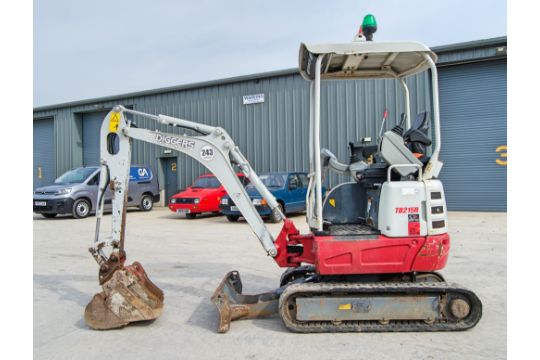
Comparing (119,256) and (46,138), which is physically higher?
(46,138)

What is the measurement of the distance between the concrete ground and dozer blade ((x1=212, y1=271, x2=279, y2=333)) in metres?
0.11

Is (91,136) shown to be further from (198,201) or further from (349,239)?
(349,239)

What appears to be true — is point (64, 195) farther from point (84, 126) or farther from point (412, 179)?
point (412, 179)

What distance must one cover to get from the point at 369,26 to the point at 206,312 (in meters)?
3.80

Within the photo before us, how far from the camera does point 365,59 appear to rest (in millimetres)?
5297

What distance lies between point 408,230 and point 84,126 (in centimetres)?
2513

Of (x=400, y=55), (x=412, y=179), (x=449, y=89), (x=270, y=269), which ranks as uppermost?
(x=449, y=89)

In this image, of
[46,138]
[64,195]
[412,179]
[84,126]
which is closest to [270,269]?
[412,179]

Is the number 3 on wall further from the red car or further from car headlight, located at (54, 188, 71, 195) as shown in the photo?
car headlight, located at (54, 188, 71, 195)

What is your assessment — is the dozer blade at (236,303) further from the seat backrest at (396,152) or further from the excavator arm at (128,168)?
the seat backrest at (396,152)

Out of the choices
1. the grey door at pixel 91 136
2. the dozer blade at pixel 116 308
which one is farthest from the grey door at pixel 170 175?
the dozer blade at pixel 116 308

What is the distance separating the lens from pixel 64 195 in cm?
1587

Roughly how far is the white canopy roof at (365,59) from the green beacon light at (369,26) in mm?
210

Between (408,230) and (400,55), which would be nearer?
(408,230)
